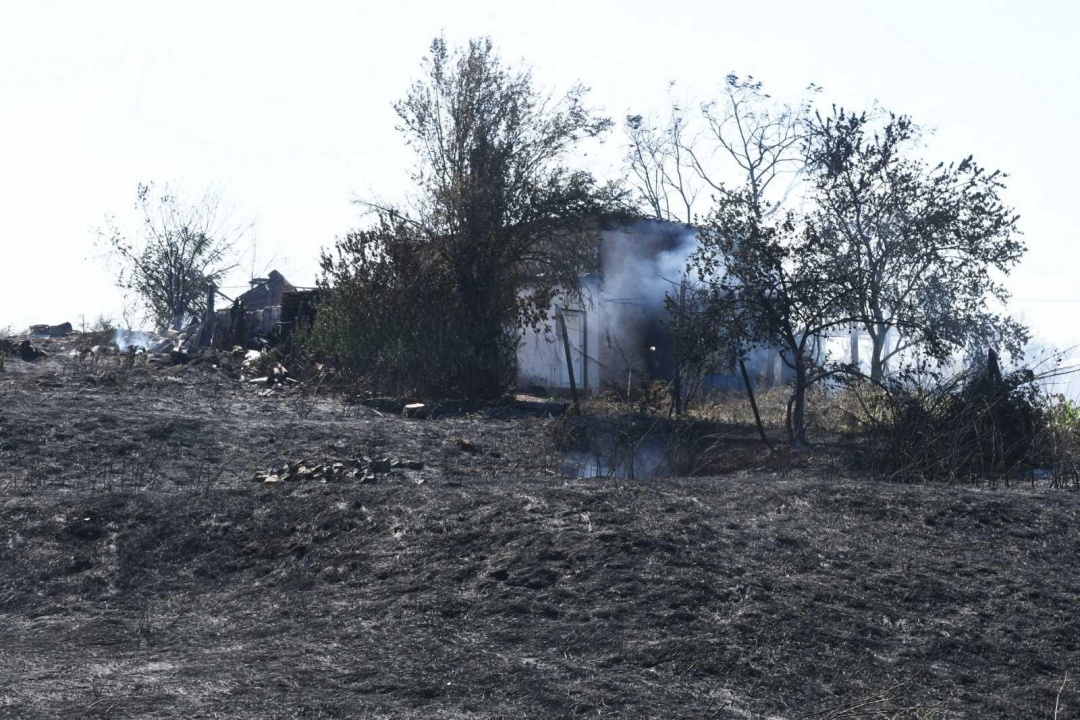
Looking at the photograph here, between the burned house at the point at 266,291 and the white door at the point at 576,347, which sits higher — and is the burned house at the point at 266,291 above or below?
above

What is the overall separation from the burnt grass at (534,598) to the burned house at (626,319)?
14318 millimetres

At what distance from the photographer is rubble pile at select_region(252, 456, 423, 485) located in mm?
7773

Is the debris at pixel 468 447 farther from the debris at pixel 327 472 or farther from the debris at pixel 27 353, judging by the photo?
the debris at pixel 27 353

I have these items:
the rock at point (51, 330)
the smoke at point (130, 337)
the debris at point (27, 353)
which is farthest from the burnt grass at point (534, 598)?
the rock at point (51, 330)

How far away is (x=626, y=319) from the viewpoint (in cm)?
2331

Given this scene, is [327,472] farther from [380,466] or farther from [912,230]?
[912,230]

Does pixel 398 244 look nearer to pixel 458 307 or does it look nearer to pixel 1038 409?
pixel 458 307

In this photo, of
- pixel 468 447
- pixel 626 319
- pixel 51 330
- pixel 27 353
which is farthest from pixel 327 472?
pixel 51 330

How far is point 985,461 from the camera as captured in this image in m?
9.09

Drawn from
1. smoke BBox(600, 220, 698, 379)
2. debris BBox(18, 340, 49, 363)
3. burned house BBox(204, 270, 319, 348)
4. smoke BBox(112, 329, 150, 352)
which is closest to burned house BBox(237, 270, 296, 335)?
smoke BBox(112, 329, 150, 352)

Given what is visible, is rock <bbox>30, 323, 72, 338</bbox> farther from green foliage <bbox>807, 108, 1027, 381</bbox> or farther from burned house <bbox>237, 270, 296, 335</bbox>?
green foliage <bbox>807, 108, 1027, 381</bbox>

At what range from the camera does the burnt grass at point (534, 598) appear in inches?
165

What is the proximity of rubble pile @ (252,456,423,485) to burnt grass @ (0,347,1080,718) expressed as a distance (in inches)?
8.1

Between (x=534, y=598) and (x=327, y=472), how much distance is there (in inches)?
120
